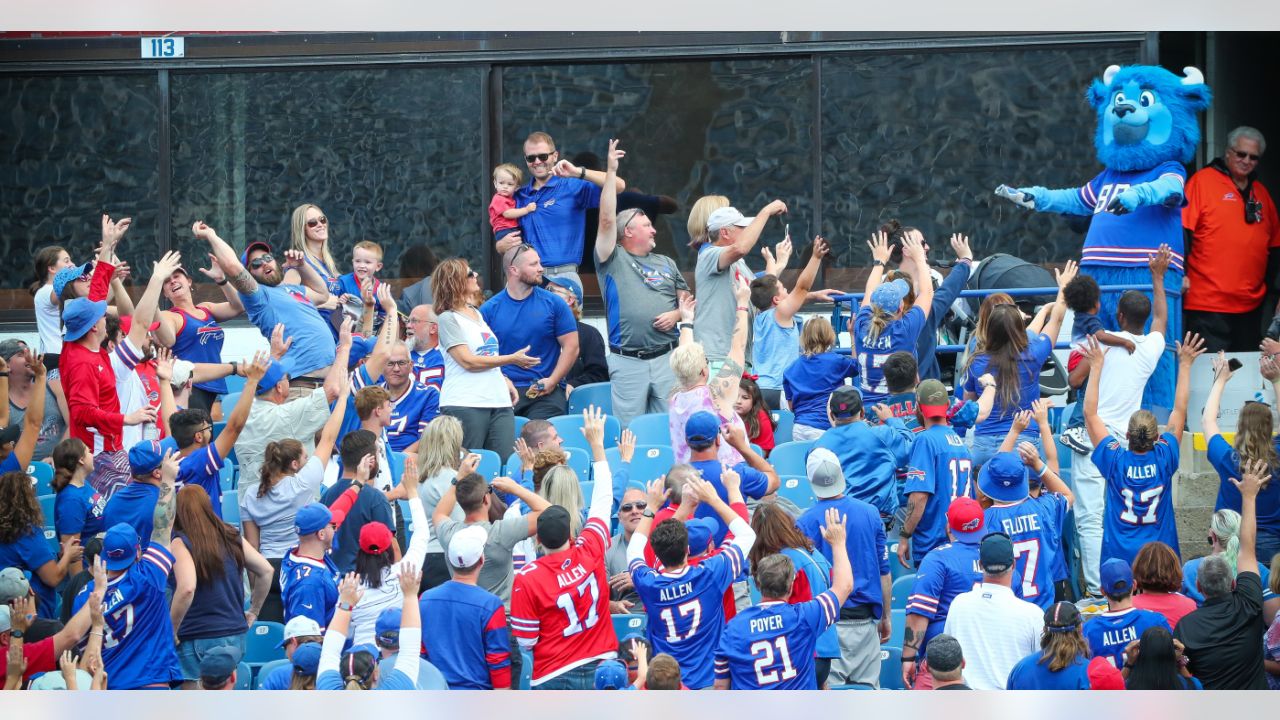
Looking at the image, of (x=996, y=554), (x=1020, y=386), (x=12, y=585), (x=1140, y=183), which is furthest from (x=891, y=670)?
(x=1140, y=183)

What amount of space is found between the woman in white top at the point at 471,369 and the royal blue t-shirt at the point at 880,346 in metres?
1.83

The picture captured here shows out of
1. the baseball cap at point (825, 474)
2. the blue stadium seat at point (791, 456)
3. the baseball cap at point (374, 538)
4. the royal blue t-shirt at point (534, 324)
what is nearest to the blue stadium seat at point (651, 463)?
the blue stadium seat at point (791, 456)

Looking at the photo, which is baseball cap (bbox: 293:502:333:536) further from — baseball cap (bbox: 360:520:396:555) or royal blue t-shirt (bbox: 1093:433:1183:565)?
royal blue t-shirt (bbox: 1093:433:1183:565)

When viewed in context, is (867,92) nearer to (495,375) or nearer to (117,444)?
(495,375)

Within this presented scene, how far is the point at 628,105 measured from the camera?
12.2 meters

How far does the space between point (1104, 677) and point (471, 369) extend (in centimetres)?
391

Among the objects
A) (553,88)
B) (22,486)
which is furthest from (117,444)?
(553,88)

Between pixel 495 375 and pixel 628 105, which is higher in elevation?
pixel 628 105

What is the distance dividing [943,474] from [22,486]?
4.39 meters

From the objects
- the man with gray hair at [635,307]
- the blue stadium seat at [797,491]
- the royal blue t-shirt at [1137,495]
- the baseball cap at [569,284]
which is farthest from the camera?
the baseball cap at [569,284]

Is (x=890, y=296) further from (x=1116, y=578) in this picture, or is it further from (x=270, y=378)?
(x=270, y=378)

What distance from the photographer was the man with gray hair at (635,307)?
9.33m

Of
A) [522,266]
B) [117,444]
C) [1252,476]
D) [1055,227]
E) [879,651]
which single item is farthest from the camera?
[1055,227]

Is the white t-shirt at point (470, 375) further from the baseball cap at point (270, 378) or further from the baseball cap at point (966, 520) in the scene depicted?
the baseball cap at point (966, 520)
